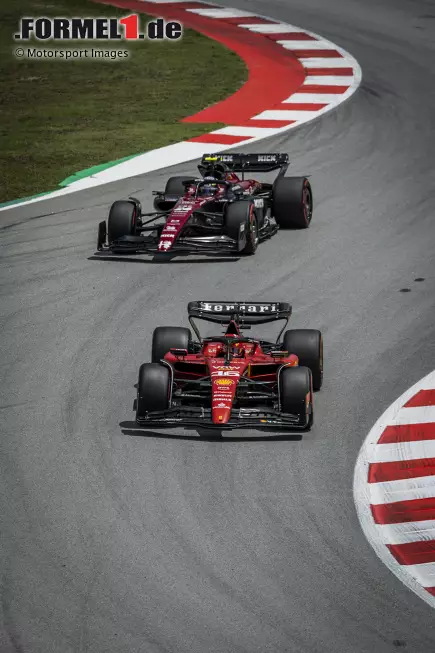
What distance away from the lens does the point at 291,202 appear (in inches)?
752

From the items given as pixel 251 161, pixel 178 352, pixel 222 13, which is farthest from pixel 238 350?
Result: pixel 222 13

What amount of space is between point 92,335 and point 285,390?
3.77 m

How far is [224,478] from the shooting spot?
11.2 metres

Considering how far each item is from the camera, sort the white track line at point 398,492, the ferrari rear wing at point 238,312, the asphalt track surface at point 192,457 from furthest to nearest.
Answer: the ferrari rear wing at point 238,312, the white track line at point 398,492, the asphalt track surface at point 192,457

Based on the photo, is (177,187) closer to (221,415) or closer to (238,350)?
(238,350)

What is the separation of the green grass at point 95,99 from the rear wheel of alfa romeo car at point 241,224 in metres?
5.08

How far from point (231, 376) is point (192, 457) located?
983 mm

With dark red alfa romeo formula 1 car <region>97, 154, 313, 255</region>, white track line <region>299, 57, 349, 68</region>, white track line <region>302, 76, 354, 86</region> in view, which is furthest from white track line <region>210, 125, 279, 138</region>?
white track line <region>299, 57, 349, 68</region>

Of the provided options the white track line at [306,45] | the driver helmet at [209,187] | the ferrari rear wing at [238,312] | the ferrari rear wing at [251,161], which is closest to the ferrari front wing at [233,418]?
the ferrari rear wing at [238,312]

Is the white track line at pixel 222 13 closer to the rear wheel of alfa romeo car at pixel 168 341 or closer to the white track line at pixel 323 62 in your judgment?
the white track line at pixel 323 62

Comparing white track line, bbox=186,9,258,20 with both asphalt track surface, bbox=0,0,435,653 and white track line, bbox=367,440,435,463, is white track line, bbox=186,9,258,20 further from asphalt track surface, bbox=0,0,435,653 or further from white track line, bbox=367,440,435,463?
white track line, bbox=367,440,435,463

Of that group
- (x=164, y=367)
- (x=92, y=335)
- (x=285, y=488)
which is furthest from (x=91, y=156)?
(x=285, y=488)

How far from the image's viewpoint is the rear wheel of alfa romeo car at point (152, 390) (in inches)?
473

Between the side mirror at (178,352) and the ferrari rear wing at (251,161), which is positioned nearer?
the side mirror at (178,352)
